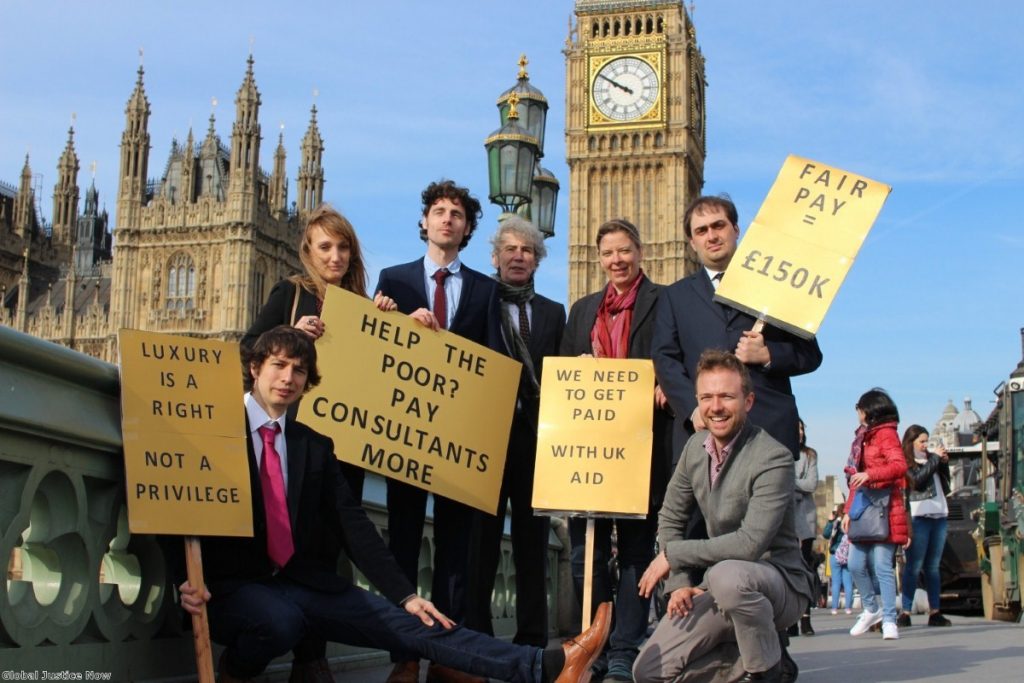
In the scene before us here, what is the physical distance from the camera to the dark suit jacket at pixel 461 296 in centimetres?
467

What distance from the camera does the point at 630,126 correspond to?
174 ft

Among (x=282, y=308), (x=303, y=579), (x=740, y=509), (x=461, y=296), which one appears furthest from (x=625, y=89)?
(x=303, y=579)

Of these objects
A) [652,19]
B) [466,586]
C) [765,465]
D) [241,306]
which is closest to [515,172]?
[466,586]

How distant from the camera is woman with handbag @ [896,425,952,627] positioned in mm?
7867

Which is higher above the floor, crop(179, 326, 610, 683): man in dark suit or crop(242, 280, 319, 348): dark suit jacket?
crop(242, 280, 319, 348): dark suit jacket

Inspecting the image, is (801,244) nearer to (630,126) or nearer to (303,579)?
(303,579)

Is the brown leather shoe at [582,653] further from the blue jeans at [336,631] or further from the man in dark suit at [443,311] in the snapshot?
the man in dark suit at [443,311]

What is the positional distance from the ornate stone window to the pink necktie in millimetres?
43226

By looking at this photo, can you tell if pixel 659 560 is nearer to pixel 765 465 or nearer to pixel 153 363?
pixel 765 465

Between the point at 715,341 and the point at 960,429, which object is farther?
the point at 960,429

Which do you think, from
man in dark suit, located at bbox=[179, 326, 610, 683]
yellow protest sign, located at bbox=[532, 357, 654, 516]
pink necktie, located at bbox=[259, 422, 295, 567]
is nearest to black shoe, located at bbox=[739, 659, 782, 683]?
man in dark suit, located at bbox=[179, 326, 610, 683]

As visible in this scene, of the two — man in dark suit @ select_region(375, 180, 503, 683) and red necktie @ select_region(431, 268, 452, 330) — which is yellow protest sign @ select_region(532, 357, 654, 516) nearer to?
man in dark suit @ select_region(375, 180, 503, 683)

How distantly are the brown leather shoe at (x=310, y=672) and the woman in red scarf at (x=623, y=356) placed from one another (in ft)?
3.49

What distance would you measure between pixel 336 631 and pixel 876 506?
450 centimetres
